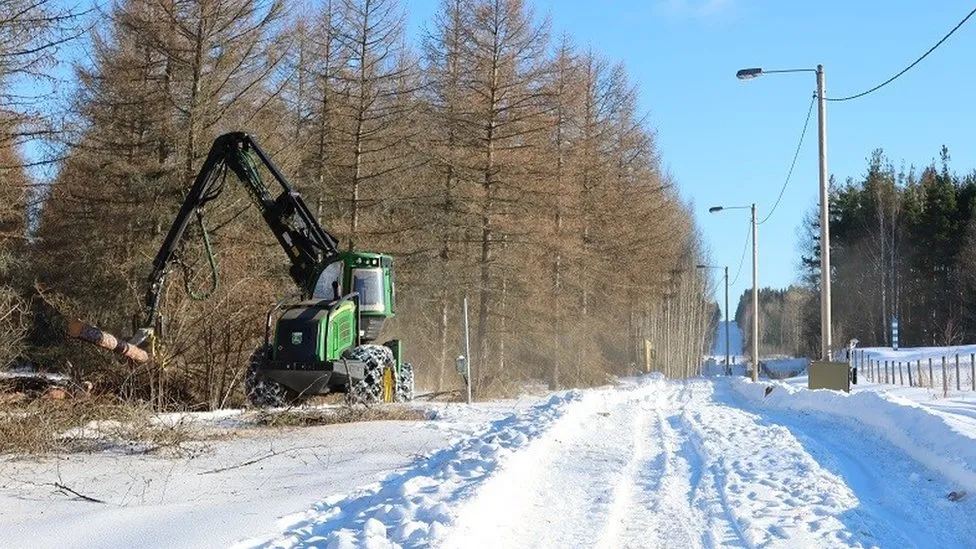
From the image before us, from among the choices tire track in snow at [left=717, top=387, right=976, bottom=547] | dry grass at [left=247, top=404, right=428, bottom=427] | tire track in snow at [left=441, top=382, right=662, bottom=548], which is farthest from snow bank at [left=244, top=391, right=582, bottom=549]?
dry grass at [left=247, top=404, right=428, bottom=427]

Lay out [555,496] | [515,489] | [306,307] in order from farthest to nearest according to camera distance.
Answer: [306,307], [555,496], [515,489]

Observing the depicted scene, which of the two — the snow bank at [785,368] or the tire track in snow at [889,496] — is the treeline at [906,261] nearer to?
the snow bank at [785,368]

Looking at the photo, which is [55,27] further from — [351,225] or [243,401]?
[351,225]

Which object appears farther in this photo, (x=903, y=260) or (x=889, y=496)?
(x=903, y=260)

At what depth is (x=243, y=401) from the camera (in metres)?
19.0

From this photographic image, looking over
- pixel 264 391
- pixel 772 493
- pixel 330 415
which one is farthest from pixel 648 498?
pixel 264 391

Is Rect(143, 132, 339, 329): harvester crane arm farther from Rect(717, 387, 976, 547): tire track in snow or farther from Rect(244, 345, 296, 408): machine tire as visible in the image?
Rect(717, 387, 976, 547): tire track in snow

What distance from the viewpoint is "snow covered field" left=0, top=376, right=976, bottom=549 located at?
6969 millimetres

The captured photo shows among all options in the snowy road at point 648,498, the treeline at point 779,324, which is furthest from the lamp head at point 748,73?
the treeline at point 779,324

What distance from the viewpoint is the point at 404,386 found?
20797 mm

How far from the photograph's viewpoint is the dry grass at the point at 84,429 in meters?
10.4

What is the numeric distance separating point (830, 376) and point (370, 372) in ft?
35.8

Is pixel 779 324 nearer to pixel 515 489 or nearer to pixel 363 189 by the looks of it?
pixel 363 189

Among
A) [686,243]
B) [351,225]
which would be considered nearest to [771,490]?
[351,225]
